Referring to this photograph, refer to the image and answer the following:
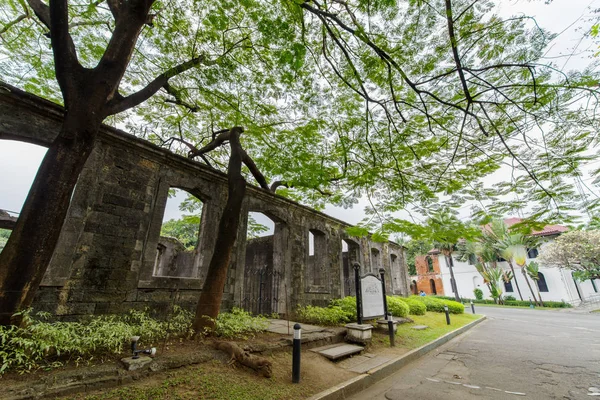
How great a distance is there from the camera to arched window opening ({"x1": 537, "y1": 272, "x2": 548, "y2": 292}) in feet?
85.1

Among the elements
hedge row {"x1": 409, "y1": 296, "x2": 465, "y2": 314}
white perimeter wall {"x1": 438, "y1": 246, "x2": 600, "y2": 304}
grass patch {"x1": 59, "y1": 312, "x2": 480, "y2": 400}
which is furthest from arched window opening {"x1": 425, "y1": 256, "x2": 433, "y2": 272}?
grass patch {"x1": 59, "y1": 312, "x2": 480, "y2": 400}

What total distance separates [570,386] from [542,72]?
201 inches

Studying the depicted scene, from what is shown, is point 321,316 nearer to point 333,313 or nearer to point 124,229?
point 333,313

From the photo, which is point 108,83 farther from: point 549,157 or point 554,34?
point 549,157

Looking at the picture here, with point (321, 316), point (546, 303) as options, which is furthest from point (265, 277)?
point (546, 303)

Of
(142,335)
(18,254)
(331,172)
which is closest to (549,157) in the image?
(331,172)

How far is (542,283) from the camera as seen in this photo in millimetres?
26172

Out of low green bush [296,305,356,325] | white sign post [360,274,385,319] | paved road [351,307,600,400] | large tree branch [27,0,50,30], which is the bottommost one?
paved road [351,307,600,400]

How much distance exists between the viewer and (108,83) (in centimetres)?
395

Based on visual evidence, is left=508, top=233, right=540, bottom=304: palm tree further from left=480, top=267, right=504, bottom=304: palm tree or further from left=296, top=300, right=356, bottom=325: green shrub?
left=296, top=300, right=356, bottom=325: green shrub

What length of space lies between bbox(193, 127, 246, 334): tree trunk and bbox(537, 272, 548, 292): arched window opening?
111 ft

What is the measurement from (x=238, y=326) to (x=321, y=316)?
11.0 feet

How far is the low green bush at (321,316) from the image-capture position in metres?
7.88

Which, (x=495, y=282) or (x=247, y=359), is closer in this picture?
(x=247, y=359)
